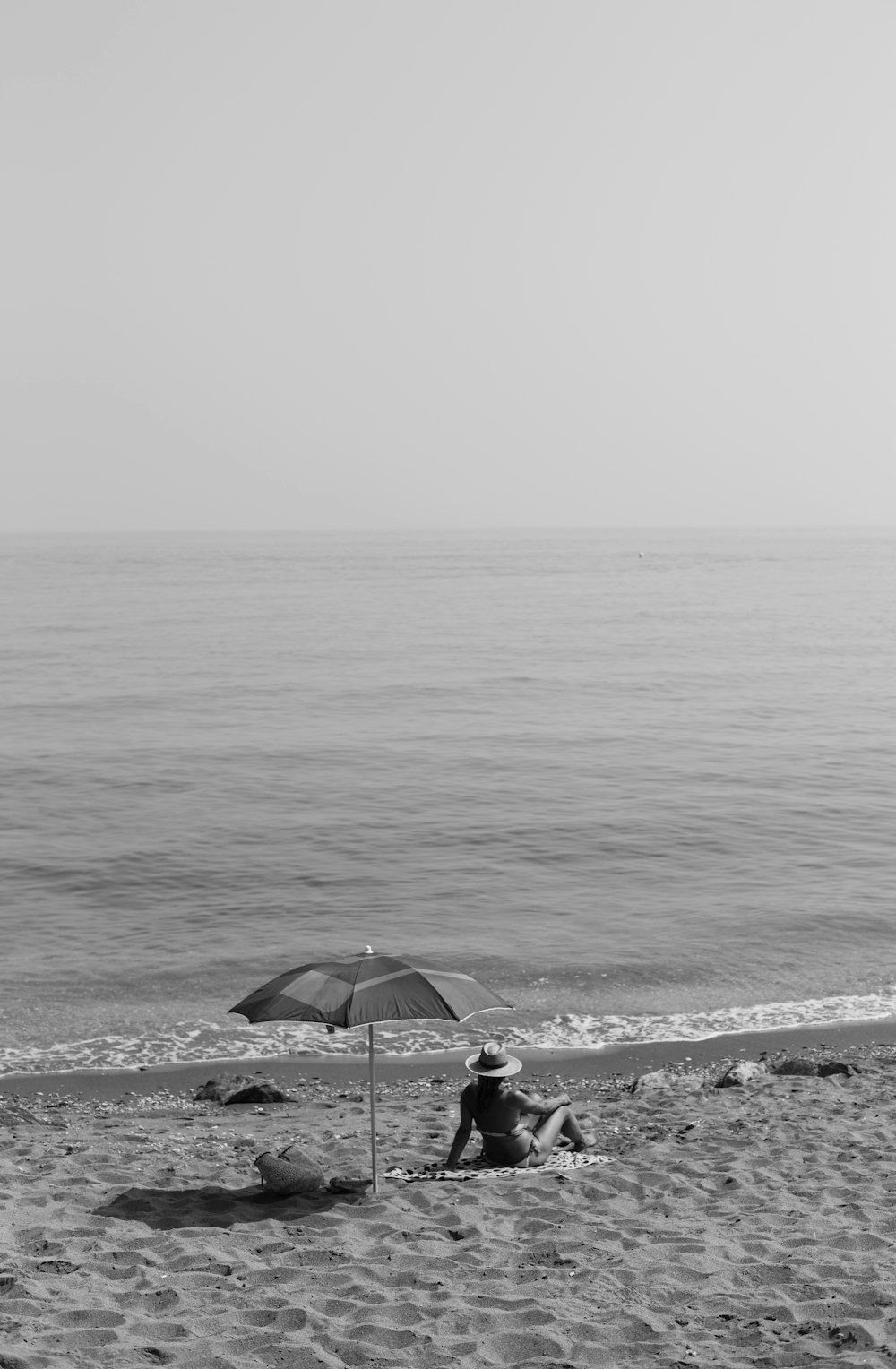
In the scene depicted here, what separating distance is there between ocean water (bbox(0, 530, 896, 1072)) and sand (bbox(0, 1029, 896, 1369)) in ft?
10.6

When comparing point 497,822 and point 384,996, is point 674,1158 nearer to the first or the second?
point 384,996

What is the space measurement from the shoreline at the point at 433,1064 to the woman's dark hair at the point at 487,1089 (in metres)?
3.63

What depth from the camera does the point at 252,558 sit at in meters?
144

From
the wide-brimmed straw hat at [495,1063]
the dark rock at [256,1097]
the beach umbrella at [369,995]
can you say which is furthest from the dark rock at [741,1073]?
the dark rock at [256,1097]

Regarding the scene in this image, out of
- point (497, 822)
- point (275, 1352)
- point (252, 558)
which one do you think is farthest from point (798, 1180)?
point (252, 558)

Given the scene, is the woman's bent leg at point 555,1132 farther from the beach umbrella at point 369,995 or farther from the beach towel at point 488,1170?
the beach umbrella at point 369,995

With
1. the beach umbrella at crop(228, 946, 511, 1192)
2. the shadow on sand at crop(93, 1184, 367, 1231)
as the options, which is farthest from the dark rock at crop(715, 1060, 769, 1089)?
the shadow on sand at crop(93, 1184, 367, 1231)

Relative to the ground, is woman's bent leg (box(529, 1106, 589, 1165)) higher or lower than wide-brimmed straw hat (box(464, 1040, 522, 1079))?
lower

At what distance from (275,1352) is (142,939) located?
11477 mm

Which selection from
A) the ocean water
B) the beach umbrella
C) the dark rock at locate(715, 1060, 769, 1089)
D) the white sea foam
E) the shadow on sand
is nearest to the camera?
the shadow on sand

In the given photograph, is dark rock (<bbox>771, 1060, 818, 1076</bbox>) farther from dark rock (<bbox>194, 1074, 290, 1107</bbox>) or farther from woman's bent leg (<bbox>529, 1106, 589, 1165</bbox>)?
dark rock (<bbox>194, 1074, 290, 1107</bbox>)

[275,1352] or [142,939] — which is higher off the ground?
[275,1352]

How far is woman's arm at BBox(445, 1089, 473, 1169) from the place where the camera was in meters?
9.46

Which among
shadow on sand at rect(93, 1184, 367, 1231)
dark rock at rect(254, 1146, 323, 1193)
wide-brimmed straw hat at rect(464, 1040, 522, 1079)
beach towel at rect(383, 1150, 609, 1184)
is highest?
wide-brimmed straw hat at rect(464, 1040, 522, 1079)
